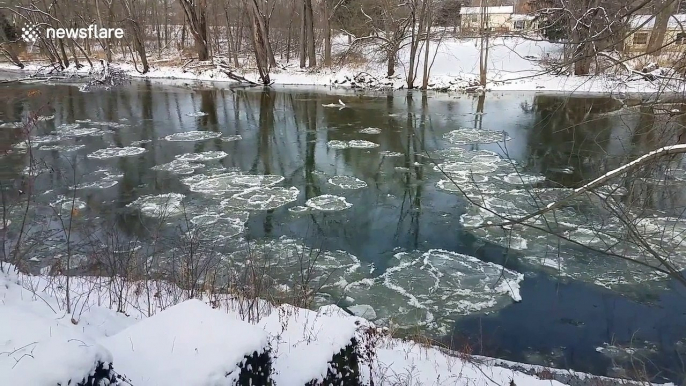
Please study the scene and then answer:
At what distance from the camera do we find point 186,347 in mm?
2154

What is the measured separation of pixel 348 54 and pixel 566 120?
576 inches

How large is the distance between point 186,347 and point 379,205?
23.7ft

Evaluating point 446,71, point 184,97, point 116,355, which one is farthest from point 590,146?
point 184,97

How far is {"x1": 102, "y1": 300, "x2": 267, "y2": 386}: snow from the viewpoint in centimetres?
204

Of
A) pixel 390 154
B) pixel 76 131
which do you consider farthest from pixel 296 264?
pixel 76 131

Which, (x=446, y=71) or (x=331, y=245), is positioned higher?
(x=446, y=71)

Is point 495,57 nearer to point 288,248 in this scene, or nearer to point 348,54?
point 348,54

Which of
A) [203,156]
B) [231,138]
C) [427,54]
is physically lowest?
[203,156]

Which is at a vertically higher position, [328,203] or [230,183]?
[230,183]

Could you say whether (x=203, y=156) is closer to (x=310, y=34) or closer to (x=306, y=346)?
(x=306, y=346)

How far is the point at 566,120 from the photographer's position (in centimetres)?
1556

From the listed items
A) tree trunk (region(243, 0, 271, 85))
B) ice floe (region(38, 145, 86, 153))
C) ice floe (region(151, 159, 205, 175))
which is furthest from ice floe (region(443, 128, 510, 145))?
tree trunk (region(243, 0, 271, 85))

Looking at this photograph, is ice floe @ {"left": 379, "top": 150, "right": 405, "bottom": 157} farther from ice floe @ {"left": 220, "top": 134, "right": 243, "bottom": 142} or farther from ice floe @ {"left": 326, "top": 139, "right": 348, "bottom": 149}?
ice floe @ {"left": 220, "top": 134, "right": 243, "bottom": 142}

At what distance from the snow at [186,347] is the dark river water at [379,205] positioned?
2.19 meters
